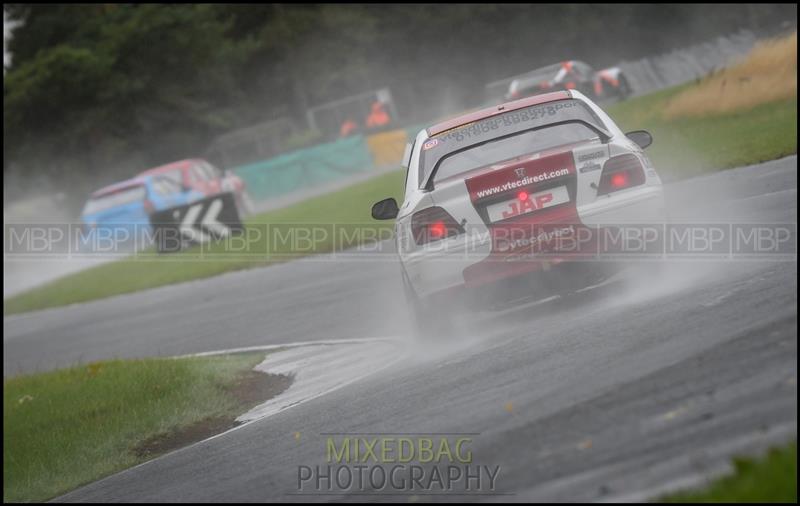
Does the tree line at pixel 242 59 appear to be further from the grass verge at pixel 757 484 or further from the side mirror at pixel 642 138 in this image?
the grass verge at pixel 757 484

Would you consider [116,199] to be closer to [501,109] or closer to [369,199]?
[369,199]

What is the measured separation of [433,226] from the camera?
25.6ft

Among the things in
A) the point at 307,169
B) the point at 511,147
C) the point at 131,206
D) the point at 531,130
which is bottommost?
the point at 511,147

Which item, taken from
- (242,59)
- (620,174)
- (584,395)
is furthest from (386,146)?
(584,395)

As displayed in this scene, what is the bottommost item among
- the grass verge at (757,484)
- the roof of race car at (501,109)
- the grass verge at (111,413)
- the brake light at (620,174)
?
the grass verge at (111,413)

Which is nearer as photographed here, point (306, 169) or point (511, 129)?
point (511, 129)

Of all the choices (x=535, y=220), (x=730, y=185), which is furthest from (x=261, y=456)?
(x=730, y=185)

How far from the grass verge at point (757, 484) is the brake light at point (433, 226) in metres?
3.84

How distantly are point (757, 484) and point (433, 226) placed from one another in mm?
4187

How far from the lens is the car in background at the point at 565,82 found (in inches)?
1123

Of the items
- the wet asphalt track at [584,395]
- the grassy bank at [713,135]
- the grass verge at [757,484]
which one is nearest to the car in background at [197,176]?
the grassy bank at [713,135]

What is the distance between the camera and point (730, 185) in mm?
13242

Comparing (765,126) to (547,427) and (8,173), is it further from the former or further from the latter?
(8,173)

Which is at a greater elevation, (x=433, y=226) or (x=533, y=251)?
(x=433, y=226)
